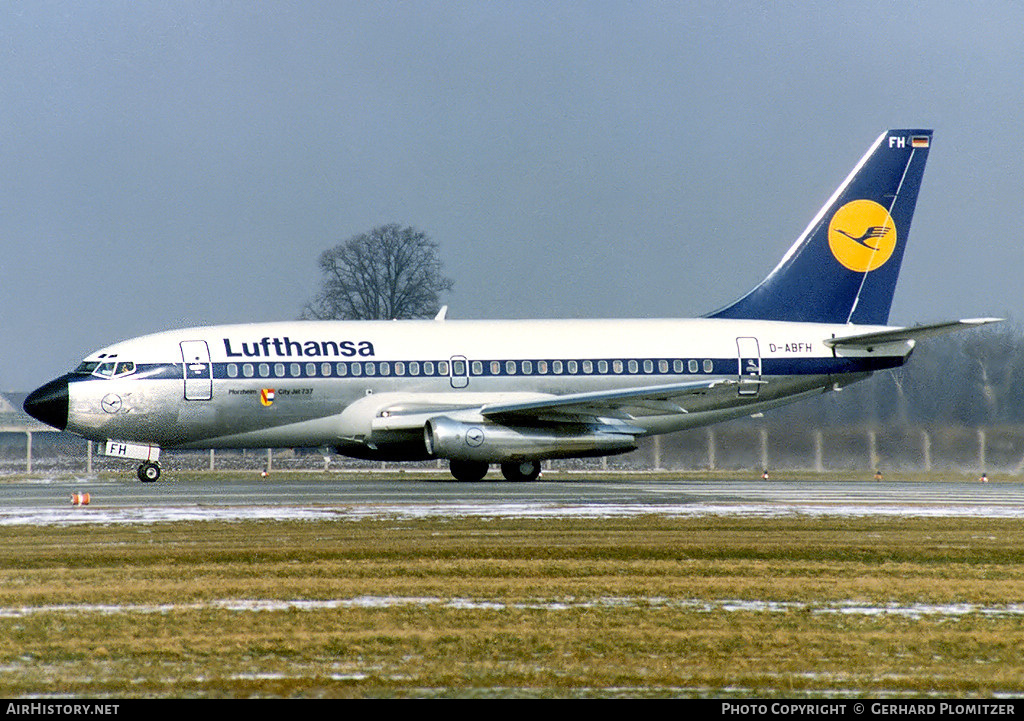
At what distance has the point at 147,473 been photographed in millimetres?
29516

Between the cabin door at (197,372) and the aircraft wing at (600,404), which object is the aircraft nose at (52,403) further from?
the aircraft wing at (600,404)

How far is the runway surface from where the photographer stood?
1995cm

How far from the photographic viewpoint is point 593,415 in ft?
97.5

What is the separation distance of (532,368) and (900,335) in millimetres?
8657

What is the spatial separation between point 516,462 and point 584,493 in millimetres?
5325

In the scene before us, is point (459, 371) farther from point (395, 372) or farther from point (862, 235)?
point (862, 235)

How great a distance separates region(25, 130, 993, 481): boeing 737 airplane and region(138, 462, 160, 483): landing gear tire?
0.10ft

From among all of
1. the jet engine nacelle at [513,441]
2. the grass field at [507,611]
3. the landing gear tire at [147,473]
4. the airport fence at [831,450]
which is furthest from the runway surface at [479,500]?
the airport fence at [831,450]

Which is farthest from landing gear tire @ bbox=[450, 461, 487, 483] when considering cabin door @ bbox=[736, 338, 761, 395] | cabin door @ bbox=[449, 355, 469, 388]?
cabin door @ bbox=[736, 338, 761, 395]

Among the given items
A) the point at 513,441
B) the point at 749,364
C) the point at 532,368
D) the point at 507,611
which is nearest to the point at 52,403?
the point at 513,441

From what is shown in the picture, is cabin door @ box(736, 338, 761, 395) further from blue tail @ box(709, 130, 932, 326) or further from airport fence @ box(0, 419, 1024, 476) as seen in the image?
airport fence @ box(0, 419, 1024, 476)

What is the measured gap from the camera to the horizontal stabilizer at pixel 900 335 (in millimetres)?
29234

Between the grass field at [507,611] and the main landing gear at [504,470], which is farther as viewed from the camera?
the main landing gear at [504,470]

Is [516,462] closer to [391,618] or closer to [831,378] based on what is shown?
[831,378]
